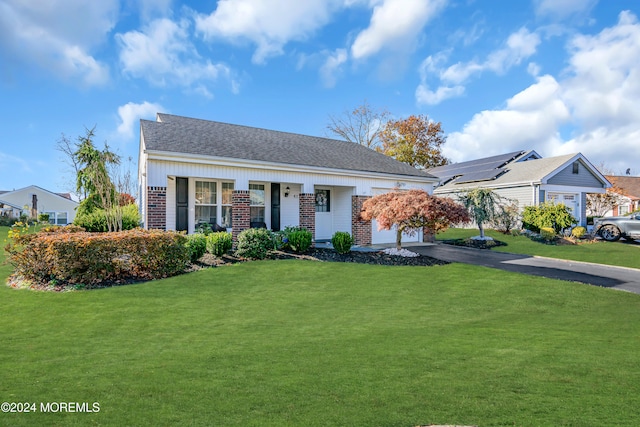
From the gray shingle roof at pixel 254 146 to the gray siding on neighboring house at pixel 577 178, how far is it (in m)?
10.3

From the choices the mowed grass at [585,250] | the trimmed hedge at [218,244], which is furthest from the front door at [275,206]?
the mowed grass at [585,250]

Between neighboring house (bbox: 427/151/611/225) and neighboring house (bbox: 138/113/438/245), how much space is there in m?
8.00

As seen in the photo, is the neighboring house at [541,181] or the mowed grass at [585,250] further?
the neighboring house at [541,181]

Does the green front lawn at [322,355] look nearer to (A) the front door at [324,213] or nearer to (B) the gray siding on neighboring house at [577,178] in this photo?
(A) the front door at [324,213]

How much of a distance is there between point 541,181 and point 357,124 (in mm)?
20897

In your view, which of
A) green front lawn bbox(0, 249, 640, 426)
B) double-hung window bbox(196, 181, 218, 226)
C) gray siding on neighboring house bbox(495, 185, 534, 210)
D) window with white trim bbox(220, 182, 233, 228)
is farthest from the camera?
gray siding on neighboring house bbox(495, 185, 534, 210)

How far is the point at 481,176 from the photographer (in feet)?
83.0

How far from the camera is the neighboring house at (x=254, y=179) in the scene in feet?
39.0

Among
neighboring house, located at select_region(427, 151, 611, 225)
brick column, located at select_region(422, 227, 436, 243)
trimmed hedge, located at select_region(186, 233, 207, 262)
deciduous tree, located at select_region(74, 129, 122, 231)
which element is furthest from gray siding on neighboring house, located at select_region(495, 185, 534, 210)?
deciduous tree, located at select_region(74, 129, 122, 231)

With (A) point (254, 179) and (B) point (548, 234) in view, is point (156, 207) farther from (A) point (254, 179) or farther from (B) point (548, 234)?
(B) point (548, 234)

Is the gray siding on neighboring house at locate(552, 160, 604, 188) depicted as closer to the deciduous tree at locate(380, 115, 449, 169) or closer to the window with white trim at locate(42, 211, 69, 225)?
the deciduous tree at locate(380, 115, 449, 169)

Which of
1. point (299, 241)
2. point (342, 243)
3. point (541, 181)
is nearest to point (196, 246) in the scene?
point (299, 241)

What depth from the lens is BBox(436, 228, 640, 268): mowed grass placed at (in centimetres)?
1381

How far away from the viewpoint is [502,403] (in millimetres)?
3078
